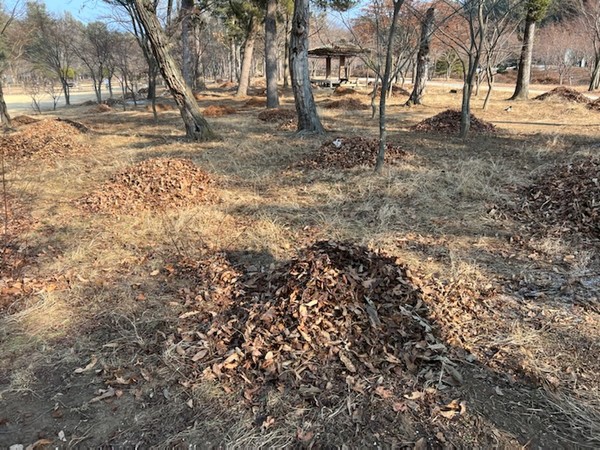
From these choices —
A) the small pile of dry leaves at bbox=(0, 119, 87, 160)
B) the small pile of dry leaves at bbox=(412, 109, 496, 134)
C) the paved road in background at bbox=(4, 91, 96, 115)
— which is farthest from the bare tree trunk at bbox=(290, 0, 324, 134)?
the paved road in background at bbox=(4, 91, 96, 115)

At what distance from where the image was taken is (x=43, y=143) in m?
7.81

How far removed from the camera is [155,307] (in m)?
2.89

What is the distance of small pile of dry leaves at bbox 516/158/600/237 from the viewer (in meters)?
3.79

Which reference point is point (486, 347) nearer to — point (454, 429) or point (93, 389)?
point (454, 429)

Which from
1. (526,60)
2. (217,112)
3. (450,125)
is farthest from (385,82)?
(526,60)

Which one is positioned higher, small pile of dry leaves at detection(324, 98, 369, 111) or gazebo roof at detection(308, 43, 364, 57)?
gazebo roof at detection(308, 43, 364, 57)

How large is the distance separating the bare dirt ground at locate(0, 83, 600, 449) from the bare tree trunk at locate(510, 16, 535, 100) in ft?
33.9

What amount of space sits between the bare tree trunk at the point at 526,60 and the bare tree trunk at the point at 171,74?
1136 cm

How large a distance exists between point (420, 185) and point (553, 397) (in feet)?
11.2

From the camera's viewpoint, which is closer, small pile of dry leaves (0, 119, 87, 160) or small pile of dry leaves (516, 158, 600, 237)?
small pile of dry leaves (516, 158, 600, 237)

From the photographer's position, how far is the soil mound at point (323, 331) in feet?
7.01

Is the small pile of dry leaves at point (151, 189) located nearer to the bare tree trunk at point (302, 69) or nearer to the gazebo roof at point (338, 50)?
the bare tree trunk at point (302, 69)

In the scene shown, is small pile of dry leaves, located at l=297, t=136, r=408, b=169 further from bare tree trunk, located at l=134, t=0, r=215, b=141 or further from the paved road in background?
the paved road in background

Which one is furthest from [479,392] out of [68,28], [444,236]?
[68,28]
